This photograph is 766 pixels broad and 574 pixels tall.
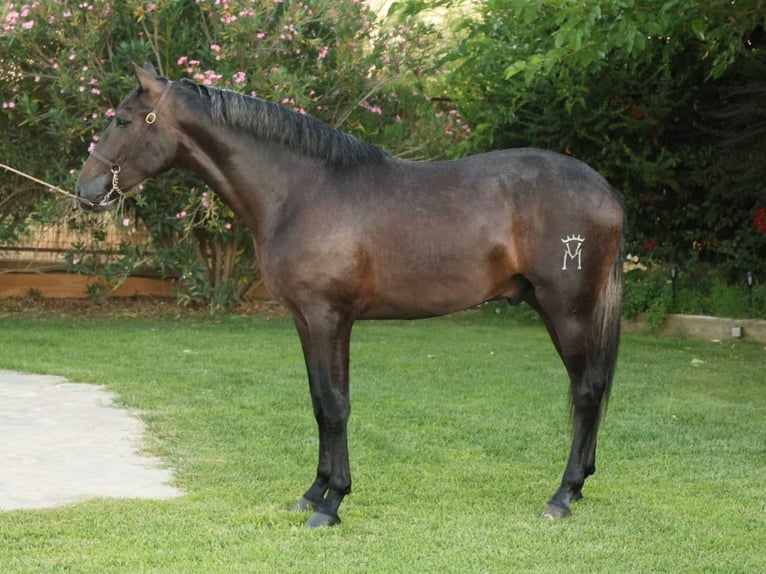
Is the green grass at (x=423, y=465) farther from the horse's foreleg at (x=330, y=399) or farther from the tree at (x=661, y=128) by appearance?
the tree at (x=661, y=128)

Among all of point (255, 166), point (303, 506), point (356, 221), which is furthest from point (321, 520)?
point (255, 166)

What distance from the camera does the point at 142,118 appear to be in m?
4.53

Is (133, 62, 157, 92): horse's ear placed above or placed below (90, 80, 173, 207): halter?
above

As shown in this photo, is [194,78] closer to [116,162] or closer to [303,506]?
[116,162]

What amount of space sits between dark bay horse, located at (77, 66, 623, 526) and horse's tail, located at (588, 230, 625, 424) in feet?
0.18

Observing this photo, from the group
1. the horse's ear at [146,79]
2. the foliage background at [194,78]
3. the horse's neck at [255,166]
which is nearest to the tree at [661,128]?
the foliage background at [194,78]

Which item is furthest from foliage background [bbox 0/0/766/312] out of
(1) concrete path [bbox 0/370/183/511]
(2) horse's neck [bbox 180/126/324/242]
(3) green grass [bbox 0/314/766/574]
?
(2) horse's neck [bbox 180/126/324/242]

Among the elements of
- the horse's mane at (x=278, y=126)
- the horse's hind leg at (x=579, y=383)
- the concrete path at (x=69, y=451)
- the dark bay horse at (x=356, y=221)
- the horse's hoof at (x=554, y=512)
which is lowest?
the concrete path at (x=69, y=451)

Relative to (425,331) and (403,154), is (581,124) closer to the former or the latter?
(403,154)

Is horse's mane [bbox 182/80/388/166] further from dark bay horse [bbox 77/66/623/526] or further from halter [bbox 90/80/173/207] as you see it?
halter [bbox 90/80/173/207]

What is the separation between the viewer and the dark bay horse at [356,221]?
453 centimetres

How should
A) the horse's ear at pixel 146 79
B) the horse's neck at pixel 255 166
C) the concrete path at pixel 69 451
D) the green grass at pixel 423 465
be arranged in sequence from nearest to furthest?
the green grass at pixel 423 465 → the horse's ear at pixel 146 79 → the horse's neck at pixel 255 166 → the concrete path at pixel 69 451

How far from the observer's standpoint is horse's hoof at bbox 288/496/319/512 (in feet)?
15.1

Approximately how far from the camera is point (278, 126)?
4.66 metres
